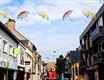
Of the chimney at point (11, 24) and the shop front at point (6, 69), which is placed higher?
the chimney at point (11, 24)

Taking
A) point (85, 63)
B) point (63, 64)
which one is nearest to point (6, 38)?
point (85, 63)

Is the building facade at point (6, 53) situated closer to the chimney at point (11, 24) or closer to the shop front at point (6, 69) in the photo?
the shop front at point (6, 69)

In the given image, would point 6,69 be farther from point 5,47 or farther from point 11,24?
point 11,24

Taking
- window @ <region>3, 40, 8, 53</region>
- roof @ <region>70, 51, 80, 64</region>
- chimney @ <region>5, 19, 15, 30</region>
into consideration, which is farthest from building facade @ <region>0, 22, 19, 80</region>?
roof @ <region>70, 51, 80, 64</region>

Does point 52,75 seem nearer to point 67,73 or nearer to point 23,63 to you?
point 23,63

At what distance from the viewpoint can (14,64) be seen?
37.7m

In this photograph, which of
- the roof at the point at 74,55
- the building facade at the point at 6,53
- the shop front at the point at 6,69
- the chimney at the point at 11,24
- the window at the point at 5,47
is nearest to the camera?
the shop front at the point at 6,69

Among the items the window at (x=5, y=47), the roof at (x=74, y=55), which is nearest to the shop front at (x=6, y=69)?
the window at (x=5, y=47)

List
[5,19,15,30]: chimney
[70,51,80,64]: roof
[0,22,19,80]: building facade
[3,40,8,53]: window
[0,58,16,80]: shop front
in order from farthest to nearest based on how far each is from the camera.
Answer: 1. [70,51,80,64]: roof
2. [5,19,15,30]: chimney
3. [3,40,8,53]: window
4. [0,22,19,80]: building facade
5. [0,58,16,80]: shop front

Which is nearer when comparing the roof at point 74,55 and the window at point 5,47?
the window at point 5,47

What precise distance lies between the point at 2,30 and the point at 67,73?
68.9 metres

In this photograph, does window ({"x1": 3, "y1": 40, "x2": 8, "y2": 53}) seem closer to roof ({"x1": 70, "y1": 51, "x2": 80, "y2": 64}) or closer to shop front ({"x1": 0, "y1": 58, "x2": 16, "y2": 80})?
shop front ({"x1": 0, "y1": 58, "x2": 16, "y2": 80})

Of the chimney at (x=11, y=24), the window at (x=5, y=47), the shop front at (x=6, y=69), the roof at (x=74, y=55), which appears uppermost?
the chimney at (x=11, y=24)

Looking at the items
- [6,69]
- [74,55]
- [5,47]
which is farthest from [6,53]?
[74,55]
